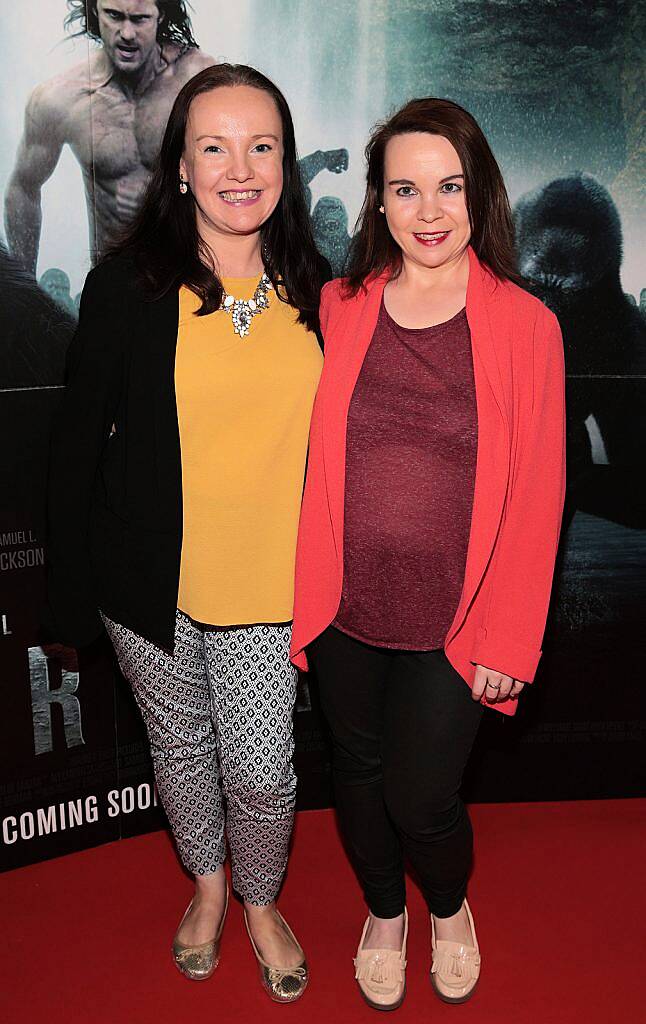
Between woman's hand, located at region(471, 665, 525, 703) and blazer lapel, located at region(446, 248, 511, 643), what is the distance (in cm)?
14

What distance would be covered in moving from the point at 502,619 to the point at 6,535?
1.28 m

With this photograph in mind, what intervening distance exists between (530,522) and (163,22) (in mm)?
1472

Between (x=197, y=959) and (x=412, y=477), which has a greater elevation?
(x=412, y=477)

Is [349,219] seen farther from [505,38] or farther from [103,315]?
[103,315]

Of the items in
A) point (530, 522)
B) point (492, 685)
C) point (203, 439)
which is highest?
point (203, 439)

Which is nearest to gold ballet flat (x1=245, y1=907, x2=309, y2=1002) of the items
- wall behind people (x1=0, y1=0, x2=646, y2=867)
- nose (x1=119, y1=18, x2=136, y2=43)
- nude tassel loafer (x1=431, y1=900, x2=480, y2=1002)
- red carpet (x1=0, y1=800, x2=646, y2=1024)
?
red carpet (x1=0, y1=800, x2=646, y2=1024)

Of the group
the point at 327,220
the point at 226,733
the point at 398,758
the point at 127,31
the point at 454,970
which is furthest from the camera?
the point at 327,220

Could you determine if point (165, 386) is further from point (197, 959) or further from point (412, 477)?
point (197, 959)

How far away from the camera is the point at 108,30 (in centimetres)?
238

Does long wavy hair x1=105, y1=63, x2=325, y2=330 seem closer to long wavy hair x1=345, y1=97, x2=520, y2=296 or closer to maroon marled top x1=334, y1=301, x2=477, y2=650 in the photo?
long wavy hair x1=345, y1=97, x2=520, y2=296

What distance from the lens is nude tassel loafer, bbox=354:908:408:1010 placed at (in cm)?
219

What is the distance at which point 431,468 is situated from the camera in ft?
6.01

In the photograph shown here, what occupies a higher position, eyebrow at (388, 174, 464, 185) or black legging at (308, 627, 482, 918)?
eyebrow at (388, 174, 464, 185)

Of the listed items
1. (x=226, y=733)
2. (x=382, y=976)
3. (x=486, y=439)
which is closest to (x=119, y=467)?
(x=226, y=733)
